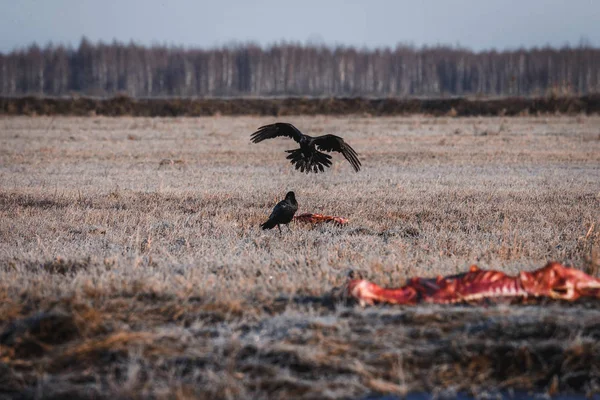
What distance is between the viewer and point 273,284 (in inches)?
231

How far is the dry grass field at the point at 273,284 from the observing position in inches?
172

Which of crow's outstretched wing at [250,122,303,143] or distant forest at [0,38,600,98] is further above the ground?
distant forest at [0,38,600,98]

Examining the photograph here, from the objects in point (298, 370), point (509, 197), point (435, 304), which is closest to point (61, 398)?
point (298, 370)

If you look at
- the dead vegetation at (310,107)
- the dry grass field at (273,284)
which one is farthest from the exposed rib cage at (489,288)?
the dead vegetation at (310,107)

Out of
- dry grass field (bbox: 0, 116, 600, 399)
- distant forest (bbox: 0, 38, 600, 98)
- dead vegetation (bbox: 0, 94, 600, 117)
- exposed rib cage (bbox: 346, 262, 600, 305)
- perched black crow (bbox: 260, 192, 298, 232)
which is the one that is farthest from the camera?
distant forest (bbox: 0, 38, 600, 98)

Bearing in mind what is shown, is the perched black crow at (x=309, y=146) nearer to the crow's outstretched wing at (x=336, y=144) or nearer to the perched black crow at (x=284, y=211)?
the crow's outstretched wing at (x=336, y=144)

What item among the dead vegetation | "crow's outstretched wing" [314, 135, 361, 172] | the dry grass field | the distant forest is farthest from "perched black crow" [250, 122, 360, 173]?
the distant forest

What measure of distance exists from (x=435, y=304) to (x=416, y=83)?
85626mm

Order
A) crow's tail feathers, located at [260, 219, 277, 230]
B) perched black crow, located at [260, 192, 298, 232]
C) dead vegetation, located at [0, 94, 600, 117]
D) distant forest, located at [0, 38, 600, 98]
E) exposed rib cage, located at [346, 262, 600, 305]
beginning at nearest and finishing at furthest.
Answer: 1. exposed rib cage, located at [346, 262, 600, 305]
2. perched black crow, located at [260, 192, 298, 232]
3. crow's tail feathers, located at [260, 219, 277, 230]
4. dead vegetation, located at [0, 94, 600, 117]
5. distant forest, located at [0, 38, 600, 98]

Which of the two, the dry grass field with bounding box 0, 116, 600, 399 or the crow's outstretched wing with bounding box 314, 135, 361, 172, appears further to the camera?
the crow's outstretched wing with bounding box 314, 135, 361, 172

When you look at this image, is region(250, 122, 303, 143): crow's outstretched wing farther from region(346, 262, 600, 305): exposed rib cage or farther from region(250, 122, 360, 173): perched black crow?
region(346, 262, 600, 305): exposed rib cage

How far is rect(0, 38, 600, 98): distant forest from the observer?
281 feet

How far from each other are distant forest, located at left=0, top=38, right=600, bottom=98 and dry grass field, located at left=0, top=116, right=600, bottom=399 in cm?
7101

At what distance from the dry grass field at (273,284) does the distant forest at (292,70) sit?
71.0 meters
